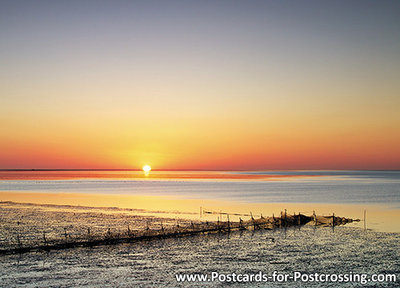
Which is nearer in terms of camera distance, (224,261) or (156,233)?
(224,261)

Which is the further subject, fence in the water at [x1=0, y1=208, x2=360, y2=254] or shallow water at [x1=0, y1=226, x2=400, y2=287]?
fence in the water at [x1=0, y1=208, x2=360, y2=254]

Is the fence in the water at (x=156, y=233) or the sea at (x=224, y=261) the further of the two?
the fence in the water at (x=156, y=233)

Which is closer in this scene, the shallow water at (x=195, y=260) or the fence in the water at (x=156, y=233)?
the shallow water at (x=195, y=260)

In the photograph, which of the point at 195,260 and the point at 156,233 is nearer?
the point at 195,260

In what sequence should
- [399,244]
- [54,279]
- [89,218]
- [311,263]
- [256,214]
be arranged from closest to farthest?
[54,279] < [311,263] < [399,244] < [89,218] < [256,214]

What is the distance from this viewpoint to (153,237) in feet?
123

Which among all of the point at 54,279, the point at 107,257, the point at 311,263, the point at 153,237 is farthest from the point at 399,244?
the point at 54,279

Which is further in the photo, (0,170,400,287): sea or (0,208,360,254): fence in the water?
(0,208,360,254): fence in the water

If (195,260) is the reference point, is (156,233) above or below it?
above

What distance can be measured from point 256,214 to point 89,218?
2539 centimetres

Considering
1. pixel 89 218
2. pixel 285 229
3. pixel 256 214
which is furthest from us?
pixel 256 214

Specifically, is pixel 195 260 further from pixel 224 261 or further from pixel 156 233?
pixel 156 233

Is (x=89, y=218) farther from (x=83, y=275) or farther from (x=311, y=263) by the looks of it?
(x=311, y=263)

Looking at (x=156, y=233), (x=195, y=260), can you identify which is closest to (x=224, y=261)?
(x=195, y=260)
